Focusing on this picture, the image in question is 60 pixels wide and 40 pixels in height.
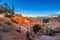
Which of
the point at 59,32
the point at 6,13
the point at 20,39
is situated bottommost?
the point at 20,39

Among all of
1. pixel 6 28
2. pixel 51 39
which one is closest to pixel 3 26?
pixel 6 28

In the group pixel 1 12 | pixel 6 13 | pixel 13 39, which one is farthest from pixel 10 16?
pixel 13 39

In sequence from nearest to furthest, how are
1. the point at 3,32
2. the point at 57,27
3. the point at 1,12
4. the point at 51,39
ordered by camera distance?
the point at 51,39
the point at 57,27
the point at 3,32
the point at 1,12

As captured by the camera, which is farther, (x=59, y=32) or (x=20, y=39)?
(x=20, y=39)

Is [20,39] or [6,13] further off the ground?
[6,13]

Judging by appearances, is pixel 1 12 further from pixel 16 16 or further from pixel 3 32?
pixel 3 32

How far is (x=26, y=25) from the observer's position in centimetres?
2358

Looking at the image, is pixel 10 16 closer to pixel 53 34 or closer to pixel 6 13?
pixel 6 13

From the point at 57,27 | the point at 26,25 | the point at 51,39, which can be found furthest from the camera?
the point at 26,25

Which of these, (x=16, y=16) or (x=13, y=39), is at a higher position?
(x=16, y=16)

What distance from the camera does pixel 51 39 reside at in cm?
930

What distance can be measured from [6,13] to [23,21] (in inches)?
108

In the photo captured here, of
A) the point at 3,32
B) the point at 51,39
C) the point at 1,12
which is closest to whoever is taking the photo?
the point at 51,39

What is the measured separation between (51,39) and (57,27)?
1.79 metres
